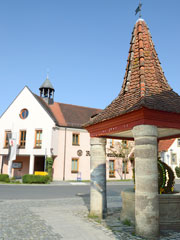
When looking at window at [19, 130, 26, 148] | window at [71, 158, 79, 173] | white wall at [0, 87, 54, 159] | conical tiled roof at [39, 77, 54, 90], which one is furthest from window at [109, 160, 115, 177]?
conical tiled roof at [39, 77, 54, 90]

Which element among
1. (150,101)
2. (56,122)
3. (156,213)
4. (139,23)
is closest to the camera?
(156,213)

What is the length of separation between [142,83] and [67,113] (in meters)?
25.7

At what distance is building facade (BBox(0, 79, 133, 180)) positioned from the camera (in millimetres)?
28531

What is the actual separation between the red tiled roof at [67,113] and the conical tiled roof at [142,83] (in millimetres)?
21687

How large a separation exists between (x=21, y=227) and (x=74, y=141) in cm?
2357

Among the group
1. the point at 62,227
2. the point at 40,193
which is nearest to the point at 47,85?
the point at 40,193

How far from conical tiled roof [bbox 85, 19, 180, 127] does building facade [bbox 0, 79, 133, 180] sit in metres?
20.8

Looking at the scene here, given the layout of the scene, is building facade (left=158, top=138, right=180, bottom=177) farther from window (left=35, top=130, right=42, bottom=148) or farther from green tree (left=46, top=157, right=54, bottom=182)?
window (left=35, top=130, right=42, bottom=148)

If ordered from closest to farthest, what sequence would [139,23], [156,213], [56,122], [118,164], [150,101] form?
[156,213], [150,101], [139,23], [56,122], [118,164]

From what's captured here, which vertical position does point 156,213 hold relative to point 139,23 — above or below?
below

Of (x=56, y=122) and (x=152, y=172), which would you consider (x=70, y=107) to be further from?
(x=152, y=172)

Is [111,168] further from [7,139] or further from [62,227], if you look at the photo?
[62,227]

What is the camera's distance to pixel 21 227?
6742 millimetres

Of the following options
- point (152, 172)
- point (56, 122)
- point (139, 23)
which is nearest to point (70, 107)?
point (56, 122)
